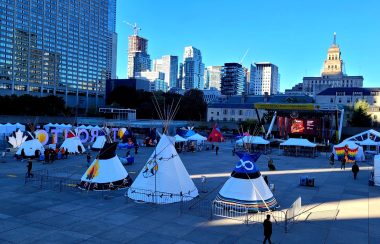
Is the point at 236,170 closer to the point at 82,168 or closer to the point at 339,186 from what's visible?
the point at 339,186

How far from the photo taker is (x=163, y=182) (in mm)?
19875

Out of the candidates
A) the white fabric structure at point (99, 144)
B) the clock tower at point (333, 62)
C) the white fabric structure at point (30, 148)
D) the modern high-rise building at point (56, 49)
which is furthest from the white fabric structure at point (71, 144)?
the clock tower at point (333, 62)

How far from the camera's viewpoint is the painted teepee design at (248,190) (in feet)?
58.5

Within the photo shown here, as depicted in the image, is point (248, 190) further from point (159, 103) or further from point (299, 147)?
point (159, 103)

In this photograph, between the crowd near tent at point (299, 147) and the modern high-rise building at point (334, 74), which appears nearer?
the crowd near tent at point (299, 147)

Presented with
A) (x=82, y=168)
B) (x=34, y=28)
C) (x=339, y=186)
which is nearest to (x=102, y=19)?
(x=34, y=28)

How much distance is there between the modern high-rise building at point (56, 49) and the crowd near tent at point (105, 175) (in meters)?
117

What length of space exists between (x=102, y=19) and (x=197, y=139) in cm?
14115

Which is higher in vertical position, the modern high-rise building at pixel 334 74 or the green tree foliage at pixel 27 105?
the modern high-rise building at pixel 334 74

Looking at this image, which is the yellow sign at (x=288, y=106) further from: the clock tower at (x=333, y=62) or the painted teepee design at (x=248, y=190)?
the clock tower at (x=333, y=62)

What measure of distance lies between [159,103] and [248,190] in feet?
296

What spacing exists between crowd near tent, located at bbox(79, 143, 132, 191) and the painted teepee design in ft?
23.3

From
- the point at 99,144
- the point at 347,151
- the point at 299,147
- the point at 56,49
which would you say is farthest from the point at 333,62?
the point at 99,144

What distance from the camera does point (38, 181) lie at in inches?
928
